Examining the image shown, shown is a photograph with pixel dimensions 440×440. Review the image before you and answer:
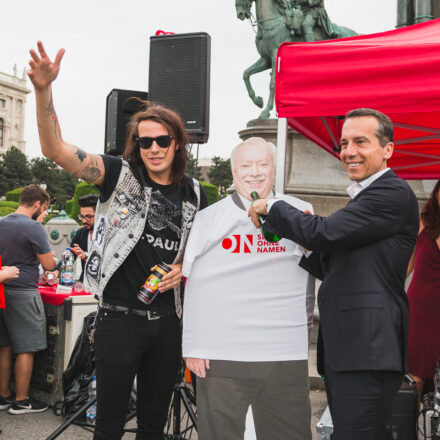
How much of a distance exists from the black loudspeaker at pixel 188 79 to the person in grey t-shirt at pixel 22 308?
152cm

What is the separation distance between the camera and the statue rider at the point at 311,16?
9.53 m

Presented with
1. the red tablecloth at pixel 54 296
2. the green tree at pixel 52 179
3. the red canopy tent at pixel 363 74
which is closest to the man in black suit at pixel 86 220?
the red tablecloth at pixel 54 296

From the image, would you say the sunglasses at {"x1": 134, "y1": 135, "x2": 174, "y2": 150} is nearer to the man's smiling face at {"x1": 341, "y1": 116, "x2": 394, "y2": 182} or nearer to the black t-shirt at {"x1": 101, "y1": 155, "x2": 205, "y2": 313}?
the black t-shirt at {"x1": 101, "y1": 155, "x2": 205, "y2": 313}

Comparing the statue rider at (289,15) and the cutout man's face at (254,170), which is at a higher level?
the statue rider at (289,15)

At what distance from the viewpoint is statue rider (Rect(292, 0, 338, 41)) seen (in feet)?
31.3

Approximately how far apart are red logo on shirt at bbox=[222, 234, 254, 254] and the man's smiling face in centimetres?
49

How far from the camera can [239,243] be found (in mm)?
2115

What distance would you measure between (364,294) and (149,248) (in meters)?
0.98

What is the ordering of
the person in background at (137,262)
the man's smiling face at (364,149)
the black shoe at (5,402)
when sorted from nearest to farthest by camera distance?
the man's smiling face at (364,149) < the person in background at (137,262) < the black shoe at (5,402)

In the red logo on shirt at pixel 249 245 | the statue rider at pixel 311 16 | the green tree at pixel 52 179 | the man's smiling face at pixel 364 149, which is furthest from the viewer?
the green tree at pixel 52 179

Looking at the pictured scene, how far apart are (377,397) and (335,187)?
5.10m

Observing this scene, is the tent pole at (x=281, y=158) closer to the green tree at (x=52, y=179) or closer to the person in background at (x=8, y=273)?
the person in background at (x=8, y=273)

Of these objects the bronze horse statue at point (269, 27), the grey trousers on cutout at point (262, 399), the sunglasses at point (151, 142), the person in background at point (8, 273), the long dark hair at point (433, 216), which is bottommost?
the grey trousers on cutout at point (262, 399)

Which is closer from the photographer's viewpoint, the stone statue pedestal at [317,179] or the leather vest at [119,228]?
the leather vest at [119,228]
